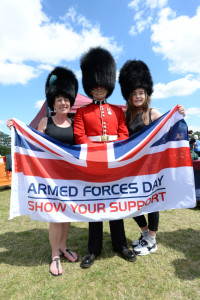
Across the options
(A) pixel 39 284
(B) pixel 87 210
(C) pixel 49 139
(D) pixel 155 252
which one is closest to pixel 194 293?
(D) pixel 155 252

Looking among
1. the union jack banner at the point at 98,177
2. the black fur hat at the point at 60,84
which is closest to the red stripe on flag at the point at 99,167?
the union jack banner at the point at 98,177

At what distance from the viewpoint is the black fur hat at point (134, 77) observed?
2.61m

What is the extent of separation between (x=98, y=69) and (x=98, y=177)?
132cm

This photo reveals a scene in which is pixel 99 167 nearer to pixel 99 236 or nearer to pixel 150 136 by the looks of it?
pixel 150 136

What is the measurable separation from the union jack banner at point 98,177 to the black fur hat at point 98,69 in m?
0.76

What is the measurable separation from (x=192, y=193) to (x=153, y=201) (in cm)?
44

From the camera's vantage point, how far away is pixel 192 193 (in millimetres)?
2311

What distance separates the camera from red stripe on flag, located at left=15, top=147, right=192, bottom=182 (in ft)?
7.47

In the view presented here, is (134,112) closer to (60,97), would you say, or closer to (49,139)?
(60,97)

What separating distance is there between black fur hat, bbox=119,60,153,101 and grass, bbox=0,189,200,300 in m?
1.99

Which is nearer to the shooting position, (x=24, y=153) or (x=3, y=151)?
(x=24, y=153)

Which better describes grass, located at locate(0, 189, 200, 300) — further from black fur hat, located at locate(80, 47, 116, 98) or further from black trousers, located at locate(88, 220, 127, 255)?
black fur hat, located at locate(80, 47, 116, 98)

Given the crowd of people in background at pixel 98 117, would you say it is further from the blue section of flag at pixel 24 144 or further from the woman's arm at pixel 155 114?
the blue section of flag at pixel 24 144

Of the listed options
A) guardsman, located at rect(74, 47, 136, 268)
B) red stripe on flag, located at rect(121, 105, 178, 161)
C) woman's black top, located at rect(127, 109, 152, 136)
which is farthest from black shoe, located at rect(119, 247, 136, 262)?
woman's black top, located at rect(127, 109, 152, 136)
